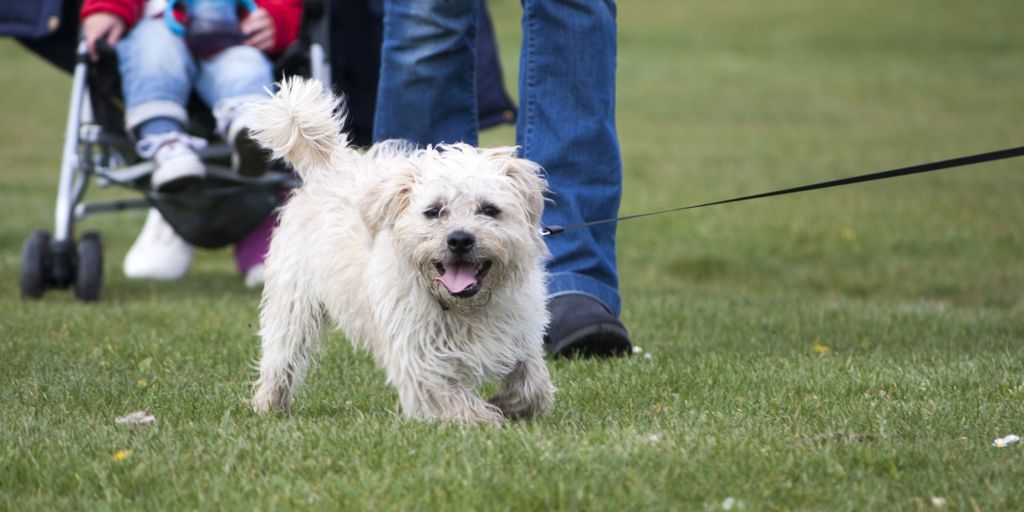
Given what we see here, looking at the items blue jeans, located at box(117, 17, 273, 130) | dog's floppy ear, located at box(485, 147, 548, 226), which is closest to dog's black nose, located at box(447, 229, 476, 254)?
dog's floppy ear, located at box(485, 147, 548, 226)

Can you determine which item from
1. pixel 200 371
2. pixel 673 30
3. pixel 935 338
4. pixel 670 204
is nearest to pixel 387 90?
pixel 200 371

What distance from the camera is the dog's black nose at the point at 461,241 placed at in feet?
12.4

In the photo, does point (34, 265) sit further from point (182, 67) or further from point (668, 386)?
point (668, 386)

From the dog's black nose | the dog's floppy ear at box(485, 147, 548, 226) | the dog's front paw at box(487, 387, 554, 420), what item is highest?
the dog's floppy ear at box(485, 147, 548, 226)

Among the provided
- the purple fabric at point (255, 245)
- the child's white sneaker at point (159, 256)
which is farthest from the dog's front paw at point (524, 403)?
the child's white sneaker at point (159, 256)

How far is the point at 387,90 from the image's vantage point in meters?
5.32

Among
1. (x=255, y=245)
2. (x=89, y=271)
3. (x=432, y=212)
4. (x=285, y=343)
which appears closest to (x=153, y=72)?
(x=89, y=271)

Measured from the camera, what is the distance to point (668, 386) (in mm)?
4559

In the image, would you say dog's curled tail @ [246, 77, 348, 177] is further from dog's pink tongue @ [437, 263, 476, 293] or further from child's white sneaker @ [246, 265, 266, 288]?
child's white sneaker @ [246, 265, 266, 288]

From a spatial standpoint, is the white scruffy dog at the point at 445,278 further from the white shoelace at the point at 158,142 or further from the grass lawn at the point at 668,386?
the white shoelace at the point at 158,142

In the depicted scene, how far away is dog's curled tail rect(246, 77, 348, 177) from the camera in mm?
4473

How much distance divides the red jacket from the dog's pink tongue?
Result: 366cm

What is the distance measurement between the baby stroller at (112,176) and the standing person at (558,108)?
6.36ft

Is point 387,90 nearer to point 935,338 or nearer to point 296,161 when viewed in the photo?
point 296,161
